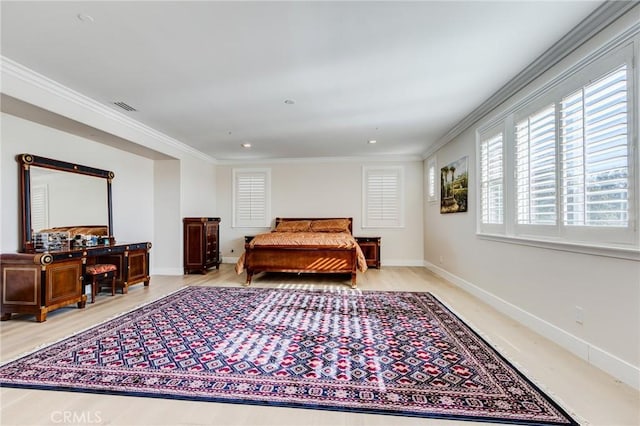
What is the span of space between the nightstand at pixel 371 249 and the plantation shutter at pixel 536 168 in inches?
131

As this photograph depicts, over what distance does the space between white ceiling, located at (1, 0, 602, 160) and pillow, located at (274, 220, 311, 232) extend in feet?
9.13

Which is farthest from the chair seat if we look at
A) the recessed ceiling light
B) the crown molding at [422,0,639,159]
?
the crown molding at [422,0,639,159]

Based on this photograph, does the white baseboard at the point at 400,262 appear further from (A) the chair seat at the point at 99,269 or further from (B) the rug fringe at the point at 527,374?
(A) the chair seat at the point at 99,269

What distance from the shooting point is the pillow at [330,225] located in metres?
6.23

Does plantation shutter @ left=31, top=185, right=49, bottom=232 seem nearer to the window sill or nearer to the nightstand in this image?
the nightstand

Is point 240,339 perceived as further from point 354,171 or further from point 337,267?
point 354,171

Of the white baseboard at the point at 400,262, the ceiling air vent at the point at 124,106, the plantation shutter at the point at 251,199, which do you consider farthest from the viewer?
the plantation shutter at the point at 251,199

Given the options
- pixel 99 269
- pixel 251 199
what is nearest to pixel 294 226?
pixel 251 199

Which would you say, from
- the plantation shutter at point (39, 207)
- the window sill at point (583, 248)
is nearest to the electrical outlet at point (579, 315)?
the window sill at point (583, 248)

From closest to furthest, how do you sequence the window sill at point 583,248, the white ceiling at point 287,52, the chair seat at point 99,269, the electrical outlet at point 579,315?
the window sill at point 583,248, the white ceiling at point 287,52, the electrical outlet at point 579,315, the chair seat at point 99,269

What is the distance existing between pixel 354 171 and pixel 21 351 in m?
5.75

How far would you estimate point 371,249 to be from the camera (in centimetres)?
620

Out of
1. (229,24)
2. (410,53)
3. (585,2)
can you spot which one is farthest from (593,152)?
(229,24)

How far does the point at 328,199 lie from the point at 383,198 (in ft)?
4.11
